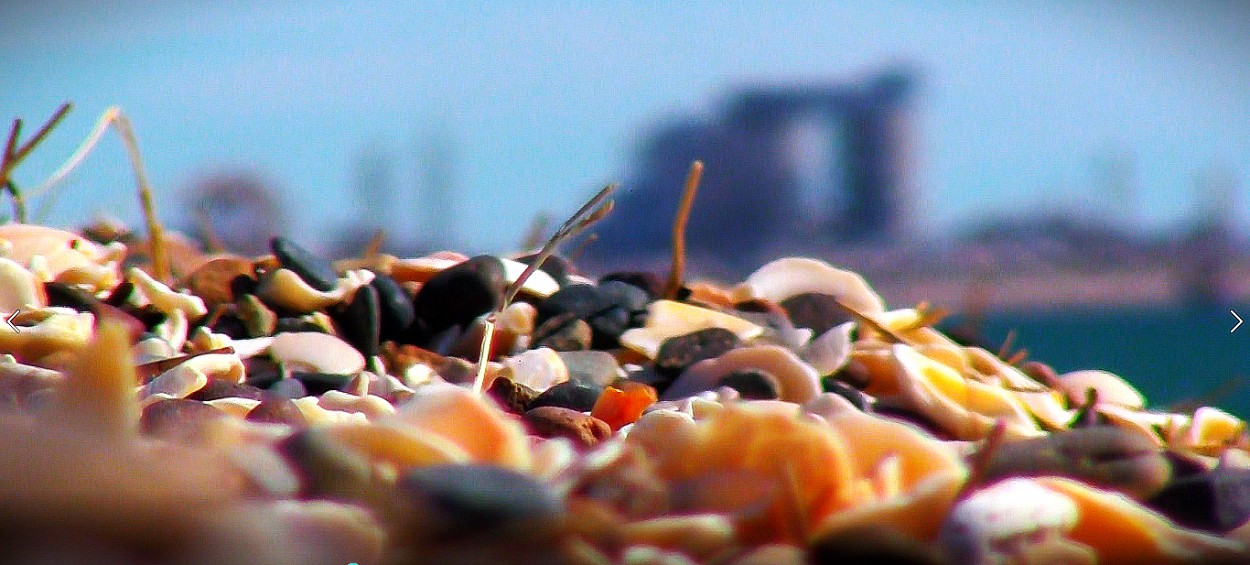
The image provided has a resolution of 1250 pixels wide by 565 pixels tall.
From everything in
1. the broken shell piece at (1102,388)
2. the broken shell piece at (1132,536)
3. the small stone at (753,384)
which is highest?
the broken shell piece at (1132,536)

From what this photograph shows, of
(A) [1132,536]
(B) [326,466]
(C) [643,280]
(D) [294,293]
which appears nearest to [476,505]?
(B) [326,466]

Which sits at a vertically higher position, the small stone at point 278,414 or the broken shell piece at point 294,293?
the small stone at point 278,414

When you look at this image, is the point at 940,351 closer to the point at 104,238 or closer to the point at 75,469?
the point at 75,469

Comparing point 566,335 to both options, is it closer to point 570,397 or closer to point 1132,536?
point 570,397

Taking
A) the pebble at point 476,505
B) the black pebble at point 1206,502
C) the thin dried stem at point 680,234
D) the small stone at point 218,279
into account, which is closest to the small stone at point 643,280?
the thin dried stem at point 680,234

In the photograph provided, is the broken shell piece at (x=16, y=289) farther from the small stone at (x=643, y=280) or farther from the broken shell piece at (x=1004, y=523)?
the broken shell piece at (x=1004, y=523)

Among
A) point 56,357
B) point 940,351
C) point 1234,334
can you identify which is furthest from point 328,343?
point 1234,334

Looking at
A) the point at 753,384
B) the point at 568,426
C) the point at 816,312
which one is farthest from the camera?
the point at 816,312
